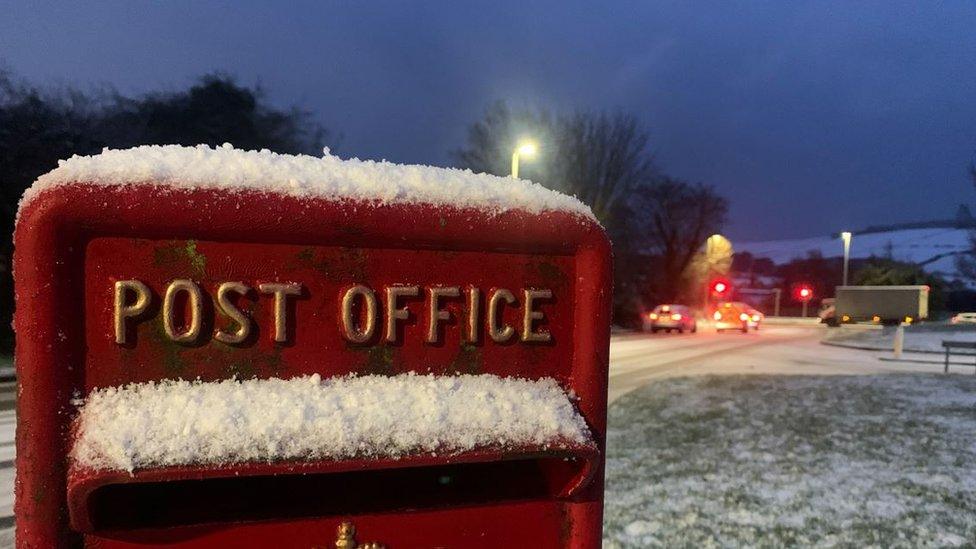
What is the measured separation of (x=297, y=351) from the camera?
4.30ft

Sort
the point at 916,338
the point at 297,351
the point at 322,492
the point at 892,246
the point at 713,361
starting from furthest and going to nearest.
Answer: the point at 892,246 → the point at 916,338 → the point at 713,361 → the point at 322,492 → the point at 297,351

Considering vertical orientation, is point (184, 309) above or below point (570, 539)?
above

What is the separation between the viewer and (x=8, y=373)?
13008mm

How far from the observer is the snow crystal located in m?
1.18

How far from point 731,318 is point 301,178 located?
32.6 m

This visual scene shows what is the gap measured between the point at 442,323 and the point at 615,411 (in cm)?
751

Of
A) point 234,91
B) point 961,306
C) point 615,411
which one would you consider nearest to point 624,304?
point 234,91

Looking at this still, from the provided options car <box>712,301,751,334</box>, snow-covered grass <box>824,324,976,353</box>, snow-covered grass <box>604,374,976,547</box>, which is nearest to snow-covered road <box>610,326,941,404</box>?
snow-covered grass <box>824,324,976,353</box>

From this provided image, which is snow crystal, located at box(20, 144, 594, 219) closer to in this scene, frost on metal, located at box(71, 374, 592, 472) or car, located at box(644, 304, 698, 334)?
frost on metal, located at box(71, 374, 592, 472)

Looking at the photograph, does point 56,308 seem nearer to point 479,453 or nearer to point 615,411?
point 479,453

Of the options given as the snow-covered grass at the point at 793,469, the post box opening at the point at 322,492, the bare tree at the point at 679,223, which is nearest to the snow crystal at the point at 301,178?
the post box opening at the point at 322,492

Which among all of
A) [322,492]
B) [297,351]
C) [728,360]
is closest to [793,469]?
[322,492]

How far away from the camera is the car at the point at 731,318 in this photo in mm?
30391

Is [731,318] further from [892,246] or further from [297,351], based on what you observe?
[892,246]
